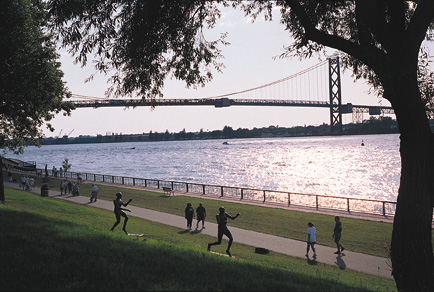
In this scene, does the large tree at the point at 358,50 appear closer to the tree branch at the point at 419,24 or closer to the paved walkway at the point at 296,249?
the tree branch at the point at 419,24

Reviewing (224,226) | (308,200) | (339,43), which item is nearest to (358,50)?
(339,43)

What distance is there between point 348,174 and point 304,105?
67.4 metres

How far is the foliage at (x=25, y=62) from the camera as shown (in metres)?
15.8

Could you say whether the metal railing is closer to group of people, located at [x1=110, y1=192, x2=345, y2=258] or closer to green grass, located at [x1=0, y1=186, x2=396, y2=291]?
group of people, located at [x1=110, y1=192, x2=345, y2=258]

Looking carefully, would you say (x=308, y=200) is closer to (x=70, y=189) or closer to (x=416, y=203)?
(x=70, y=189)

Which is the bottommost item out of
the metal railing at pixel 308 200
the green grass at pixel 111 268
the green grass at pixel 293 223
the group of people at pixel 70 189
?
the metal railing at pixel 308 200

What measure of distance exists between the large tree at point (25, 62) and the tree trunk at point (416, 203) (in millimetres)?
13268

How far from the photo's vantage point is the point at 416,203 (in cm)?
812

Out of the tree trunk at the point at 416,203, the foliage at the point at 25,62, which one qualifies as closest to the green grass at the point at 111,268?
the tree trunk at the point at 416,203

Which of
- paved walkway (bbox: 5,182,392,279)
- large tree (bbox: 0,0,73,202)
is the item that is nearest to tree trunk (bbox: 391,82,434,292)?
paved walkway (bbox: 5,182,392,279)

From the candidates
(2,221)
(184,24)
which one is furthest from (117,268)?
(184,24)

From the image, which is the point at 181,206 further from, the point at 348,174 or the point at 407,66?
the point at 348,174

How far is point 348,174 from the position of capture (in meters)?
69.8

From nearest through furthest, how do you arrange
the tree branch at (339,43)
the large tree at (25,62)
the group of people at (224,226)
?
the tree branch at (339,43)
the group of people at (224,226)
the large tree at (25,62)
